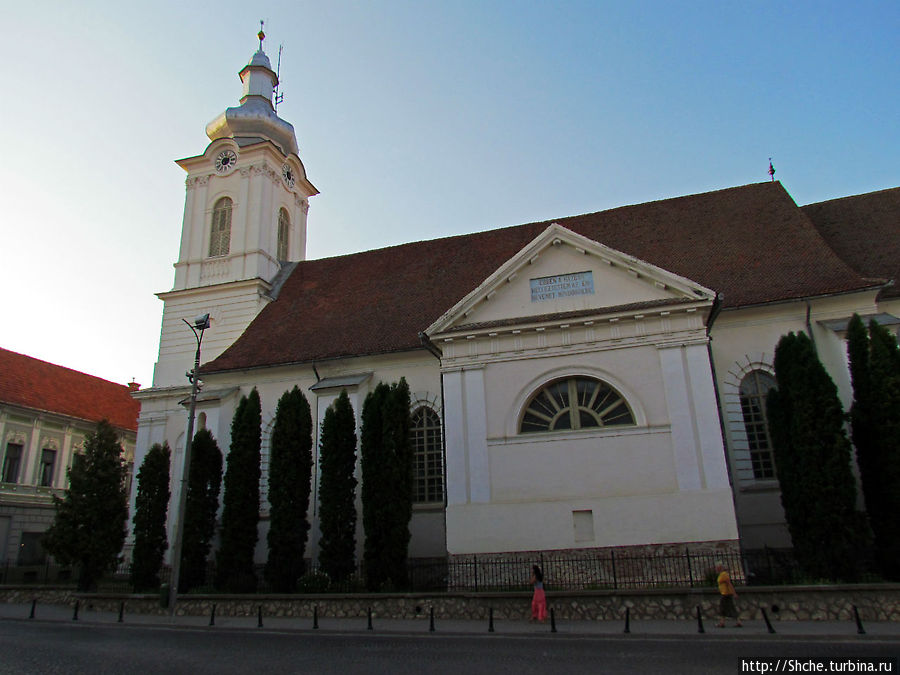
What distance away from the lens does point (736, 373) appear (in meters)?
21.0

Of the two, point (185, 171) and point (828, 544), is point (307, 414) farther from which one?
point (185, 171)

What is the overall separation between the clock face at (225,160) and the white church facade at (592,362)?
9132mm

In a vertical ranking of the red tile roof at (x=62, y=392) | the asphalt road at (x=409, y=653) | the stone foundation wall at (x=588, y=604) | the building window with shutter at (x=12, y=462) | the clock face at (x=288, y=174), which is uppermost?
the clock face at (x=288, y=174)

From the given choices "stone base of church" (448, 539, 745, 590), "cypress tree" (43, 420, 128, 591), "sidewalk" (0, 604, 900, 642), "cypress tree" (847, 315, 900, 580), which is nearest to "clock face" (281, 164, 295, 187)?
"cypress tree" (43, 420, 128, 591)

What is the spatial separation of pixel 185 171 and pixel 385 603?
2631 centimetres

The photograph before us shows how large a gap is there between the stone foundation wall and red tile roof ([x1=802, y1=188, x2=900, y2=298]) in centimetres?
1105

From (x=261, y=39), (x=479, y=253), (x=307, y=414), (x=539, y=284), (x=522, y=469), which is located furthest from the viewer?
(x=261, y=39)

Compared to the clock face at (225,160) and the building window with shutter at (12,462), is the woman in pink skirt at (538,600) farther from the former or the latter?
the building window with shutter at (12,462)

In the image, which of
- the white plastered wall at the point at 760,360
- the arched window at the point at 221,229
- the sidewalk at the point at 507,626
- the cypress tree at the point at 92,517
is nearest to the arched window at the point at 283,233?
the arched window at the point at 221,229

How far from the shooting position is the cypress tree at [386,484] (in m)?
18.8

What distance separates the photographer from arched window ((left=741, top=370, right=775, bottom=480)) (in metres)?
20.1

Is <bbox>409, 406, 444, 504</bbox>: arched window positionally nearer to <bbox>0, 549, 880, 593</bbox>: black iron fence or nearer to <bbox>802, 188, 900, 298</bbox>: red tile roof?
<bbox>0, 549, 880, 593</bbox>: black iron fence

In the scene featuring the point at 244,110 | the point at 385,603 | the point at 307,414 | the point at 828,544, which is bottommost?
the point at 385,603

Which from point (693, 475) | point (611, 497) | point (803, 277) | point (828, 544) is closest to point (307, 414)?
point (611, 497)
